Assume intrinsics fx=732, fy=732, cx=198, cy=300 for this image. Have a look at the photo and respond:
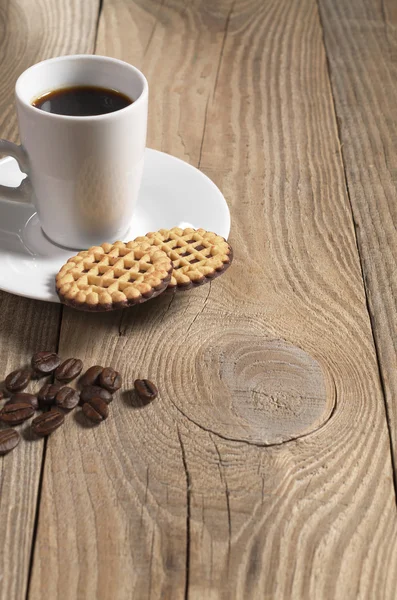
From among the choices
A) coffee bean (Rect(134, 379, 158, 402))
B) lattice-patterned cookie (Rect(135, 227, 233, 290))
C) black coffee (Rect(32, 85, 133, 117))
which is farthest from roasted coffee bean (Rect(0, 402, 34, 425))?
black coffee (Rect(32, 85, 133, 117))

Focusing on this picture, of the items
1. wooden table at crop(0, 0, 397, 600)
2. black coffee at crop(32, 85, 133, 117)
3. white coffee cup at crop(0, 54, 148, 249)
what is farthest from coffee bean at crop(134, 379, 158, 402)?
black coffee at crop(32, 85, 133, 117)

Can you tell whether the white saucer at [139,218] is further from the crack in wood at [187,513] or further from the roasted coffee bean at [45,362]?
the crack in wood at [187,513]

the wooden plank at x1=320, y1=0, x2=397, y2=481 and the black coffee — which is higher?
the black coffee

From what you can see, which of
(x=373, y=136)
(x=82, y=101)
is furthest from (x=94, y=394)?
(x=373, y=136)

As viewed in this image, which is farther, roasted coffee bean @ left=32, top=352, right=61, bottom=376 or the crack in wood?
roasted coffee bean @ left=32, top=352, right=61, bottom=376

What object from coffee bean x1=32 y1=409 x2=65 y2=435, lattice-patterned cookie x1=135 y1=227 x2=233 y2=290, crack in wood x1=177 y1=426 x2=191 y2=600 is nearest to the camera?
crack in wood x1=177 y1=426 x2=191 y2=600

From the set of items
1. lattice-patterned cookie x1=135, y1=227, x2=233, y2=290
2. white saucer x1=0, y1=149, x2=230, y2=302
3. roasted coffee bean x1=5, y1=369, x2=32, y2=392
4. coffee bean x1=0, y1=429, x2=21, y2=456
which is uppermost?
lattice-patterned cookie x1=135, y1=227, x2=233, y2=290

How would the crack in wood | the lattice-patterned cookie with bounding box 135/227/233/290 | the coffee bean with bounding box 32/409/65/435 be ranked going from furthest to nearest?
1. the lattice-patterned cookie with bounding box 135/227/233/290
2. the coffee bean with bounding box 32/409/65/435
3. the crack in wood

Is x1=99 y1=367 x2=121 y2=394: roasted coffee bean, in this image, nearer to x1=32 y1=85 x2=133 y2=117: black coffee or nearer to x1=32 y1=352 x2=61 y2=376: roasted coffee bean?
x1=32 y1=352 x2=61 y2=376: roasted coffee bean

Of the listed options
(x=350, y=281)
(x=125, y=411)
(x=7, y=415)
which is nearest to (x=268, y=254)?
(x=350, y=281)

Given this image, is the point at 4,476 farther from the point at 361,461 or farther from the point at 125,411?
the point at 361,461
